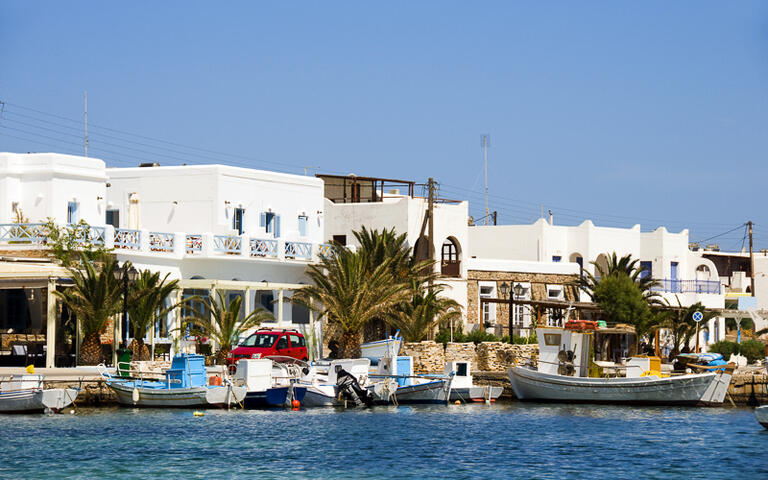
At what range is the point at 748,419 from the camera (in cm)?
3778

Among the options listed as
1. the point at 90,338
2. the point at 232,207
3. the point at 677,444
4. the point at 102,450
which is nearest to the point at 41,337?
the point at 90,338

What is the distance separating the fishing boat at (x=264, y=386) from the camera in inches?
1470

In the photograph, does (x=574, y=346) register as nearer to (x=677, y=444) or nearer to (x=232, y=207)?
(x=677, y=444)

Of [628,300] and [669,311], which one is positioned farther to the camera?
[669,311]

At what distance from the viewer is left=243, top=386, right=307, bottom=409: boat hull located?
123ft

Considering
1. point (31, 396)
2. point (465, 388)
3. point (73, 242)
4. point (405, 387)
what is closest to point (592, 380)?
point (465, 388)

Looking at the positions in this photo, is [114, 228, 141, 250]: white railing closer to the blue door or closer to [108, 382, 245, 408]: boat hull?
[108, 382, 245, 408]: boat hull

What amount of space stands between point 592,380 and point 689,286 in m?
28.8

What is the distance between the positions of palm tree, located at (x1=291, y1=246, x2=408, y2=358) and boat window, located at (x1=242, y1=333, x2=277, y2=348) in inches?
153

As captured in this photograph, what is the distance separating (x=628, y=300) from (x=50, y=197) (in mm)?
25658

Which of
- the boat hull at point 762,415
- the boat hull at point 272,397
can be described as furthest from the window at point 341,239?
the boat hull at point 762,415

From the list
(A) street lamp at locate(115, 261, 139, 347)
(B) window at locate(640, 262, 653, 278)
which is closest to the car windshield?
(A) street lamp at locate(115, 261, 139, 347)

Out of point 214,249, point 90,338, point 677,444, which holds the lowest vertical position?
point 677,444

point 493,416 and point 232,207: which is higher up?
point 232,207
